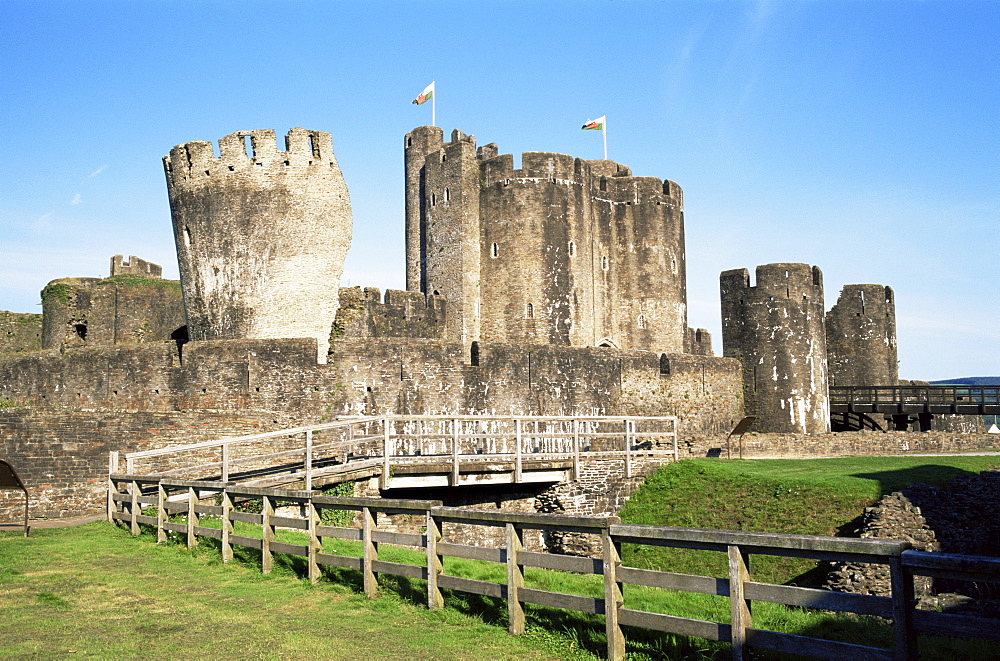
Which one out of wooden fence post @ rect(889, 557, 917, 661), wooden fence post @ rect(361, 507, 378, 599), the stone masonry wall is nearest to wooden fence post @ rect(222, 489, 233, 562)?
wooden fence post @ rect(361, 507, 378, 599)

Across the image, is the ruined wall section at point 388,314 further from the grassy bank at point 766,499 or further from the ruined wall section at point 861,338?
the ruined wall section at point 861,338

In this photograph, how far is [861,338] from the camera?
46.0m

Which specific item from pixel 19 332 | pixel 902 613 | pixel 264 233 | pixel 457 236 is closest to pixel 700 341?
pixel 457 236

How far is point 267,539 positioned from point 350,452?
11.5m

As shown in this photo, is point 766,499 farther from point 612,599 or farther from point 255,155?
point 255,155

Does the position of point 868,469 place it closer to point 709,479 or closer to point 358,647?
point 709,479

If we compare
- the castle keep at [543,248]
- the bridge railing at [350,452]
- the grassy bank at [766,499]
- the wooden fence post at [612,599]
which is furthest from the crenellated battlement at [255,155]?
the wooden fence post at [612,599]

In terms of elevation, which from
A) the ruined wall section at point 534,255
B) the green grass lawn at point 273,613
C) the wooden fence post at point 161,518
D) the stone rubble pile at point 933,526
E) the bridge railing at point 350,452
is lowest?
the stone rubble pile at point 933,526

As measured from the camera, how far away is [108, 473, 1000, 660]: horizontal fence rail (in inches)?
223

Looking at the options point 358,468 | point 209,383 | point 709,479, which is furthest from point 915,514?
point 209,383

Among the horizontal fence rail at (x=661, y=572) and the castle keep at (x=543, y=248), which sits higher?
the castle keep at (x=543, y=248)

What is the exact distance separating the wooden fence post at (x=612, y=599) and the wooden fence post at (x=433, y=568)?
7.34 ft

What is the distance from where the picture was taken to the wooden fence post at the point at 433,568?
8938 mm

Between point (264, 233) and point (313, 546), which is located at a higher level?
point (264, 233)
